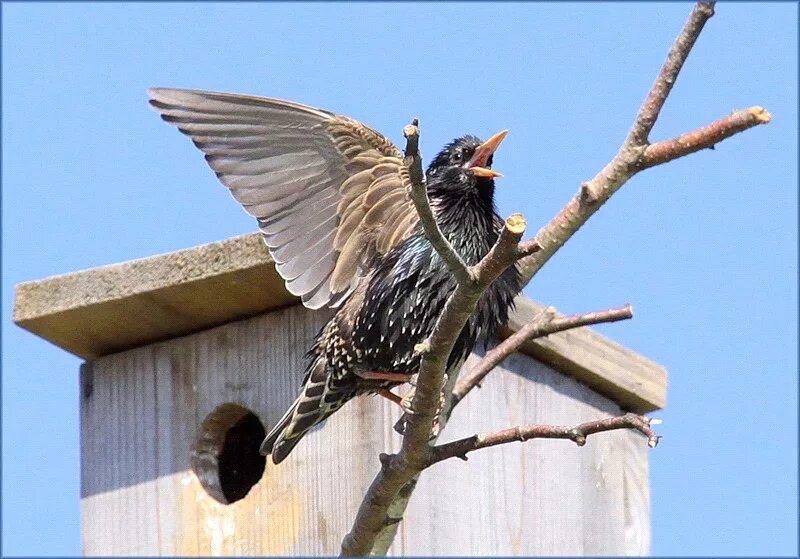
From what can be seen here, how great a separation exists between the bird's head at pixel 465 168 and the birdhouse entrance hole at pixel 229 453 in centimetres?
78

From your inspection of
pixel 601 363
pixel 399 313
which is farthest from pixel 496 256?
pixel 601 363

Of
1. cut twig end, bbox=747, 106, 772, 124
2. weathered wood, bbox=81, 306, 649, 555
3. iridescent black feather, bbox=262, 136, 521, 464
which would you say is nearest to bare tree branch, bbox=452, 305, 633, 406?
iridescent black feather, bbox=262, 136, 521, 464

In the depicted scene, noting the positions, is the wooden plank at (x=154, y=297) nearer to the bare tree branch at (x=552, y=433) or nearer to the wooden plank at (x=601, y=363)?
the wooden plank at (x=601, y=363)

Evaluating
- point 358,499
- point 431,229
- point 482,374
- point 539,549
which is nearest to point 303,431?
point 358,499

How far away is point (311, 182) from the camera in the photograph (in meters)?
4.12

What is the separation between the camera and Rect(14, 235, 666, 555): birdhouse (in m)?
4.05

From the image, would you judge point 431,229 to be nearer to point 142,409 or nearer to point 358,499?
point 358,499

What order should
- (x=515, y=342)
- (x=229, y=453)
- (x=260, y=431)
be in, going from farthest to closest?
(x=260, y=431) < (x=229, y=453) < (x=515, y=342)

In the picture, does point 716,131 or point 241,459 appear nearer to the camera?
point 716,131

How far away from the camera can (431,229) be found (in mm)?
2660

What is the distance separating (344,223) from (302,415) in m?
0.51

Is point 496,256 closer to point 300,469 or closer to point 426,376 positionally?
point 426,376

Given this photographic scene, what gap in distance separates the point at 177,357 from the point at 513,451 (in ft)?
3.00

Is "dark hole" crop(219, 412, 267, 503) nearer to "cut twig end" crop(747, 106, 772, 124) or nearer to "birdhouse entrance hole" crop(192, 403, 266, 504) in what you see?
"birdhouse entrance hole" crop(192, 403, 266, 504)
